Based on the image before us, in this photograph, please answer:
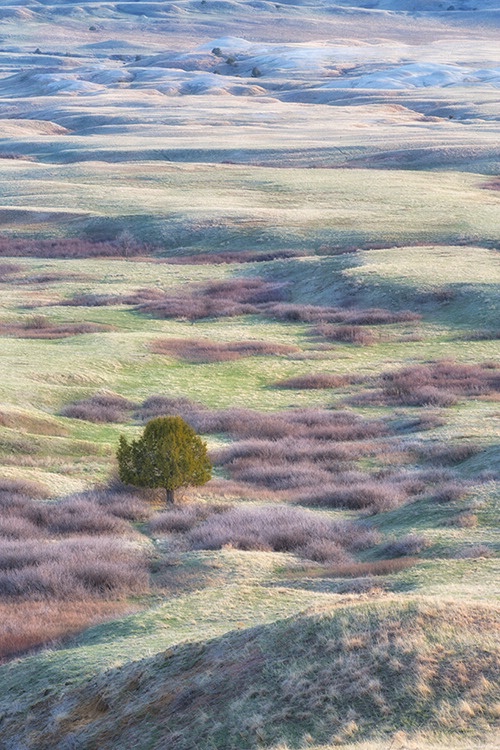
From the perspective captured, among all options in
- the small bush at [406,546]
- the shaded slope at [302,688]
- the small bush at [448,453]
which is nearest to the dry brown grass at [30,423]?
the small bush at [448,453]

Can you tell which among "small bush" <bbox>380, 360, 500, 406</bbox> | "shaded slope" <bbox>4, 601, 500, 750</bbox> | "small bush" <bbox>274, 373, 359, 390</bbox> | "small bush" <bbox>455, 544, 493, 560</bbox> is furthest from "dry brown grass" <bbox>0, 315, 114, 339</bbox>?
"shaded slope" <bbox>4, 601, 500, 750</bbox>

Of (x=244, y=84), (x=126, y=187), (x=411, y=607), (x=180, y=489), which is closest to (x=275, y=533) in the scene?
(x=180, y=489)

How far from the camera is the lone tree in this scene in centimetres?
2380

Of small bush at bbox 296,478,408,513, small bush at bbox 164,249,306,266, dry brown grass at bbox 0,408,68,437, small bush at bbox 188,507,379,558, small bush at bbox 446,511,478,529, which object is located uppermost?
small bush at bbox 446,511,478,529

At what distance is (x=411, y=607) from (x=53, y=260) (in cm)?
5774

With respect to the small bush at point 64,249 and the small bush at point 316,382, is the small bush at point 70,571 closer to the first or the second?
the small bush at point 316,382

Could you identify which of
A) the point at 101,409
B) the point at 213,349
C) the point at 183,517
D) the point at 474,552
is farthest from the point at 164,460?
the point at 213,349

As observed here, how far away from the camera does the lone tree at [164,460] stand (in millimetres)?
23797

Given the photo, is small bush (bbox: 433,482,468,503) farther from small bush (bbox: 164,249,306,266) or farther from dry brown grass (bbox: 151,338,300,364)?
small bush (bbox: 164,249,306,266)

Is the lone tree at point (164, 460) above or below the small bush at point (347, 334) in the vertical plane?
above

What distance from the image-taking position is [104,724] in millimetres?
11023

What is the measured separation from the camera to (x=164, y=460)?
2383 cm

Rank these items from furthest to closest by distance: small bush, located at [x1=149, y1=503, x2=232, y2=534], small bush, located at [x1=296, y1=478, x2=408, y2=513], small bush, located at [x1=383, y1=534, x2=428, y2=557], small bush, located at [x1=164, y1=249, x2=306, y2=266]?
small bush, located at [x1=164, y1=249, x2=306, y2=266] < small bush, located at [x1=296, y1=478, x2=408, y2=513] < small bush, located at [x1=149, y1=503, x2=232, y2=534] < small bush, located at [x1=383, y1=534, x2=428, y2=557]

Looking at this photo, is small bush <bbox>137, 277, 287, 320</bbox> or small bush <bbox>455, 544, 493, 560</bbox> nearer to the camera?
small bush <bbox>455, 544, 493, 560</bbox>
